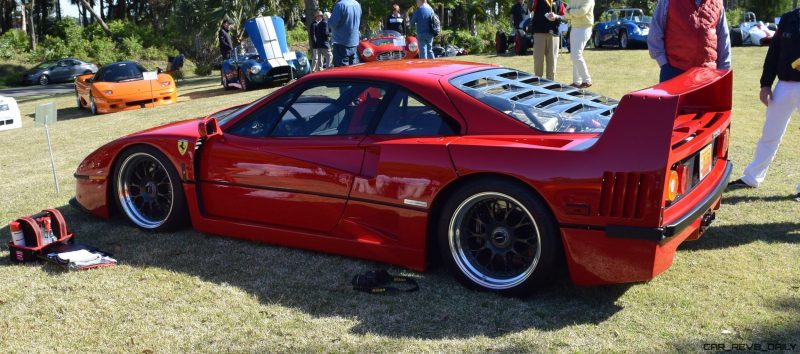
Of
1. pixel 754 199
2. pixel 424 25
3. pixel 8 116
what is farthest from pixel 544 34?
pixel 8 116

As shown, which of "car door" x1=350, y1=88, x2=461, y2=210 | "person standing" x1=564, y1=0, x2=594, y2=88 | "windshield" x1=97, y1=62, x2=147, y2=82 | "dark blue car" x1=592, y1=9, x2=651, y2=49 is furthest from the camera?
"dark blue car" x1=592, y1=9, x2=651, y2=49

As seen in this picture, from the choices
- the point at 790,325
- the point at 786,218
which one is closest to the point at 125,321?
the point at 790,325

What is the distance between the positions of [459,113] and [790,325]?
6.44ft

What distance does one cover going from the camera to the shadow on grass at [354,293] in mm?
3652

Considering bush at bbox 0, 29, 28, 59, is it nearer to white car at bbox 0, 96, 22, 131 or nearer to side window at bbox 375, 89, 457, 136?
white car at bbox 0, 96, 22, 131

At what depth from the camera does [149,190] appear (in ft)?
17.5

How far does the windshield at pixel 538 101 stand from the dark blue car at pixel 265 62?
12460 millimetres

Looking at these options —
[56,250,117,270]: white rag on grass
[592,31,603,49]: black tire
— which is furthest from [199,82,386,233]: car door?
[592,31,603,49]: black tire

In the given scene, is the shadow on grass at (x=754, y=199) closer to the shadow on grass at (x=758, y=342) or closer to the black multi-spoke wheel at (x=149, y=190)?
the shadow on grass at (x=758, y=342)

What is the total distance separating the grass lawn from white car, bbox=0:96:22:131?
9.94m

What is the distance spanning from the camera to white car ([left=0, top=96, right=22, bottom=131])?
14.2 m

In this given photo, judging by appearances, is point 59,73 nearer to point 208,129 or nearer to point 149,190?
point 149,190

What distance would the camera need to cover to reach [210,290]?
423 cm

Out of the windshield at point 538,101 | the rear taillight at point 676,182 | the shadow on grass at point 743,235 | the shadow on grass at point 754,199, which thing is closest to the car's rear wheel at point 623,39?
the shadow on grass at point 754,199
